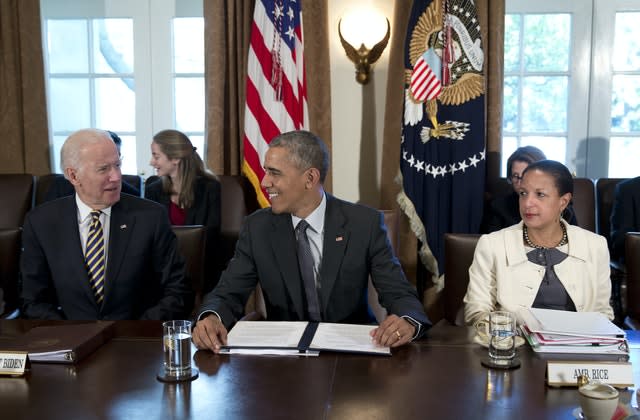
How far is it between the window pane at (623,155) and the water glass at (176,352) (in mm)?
3762

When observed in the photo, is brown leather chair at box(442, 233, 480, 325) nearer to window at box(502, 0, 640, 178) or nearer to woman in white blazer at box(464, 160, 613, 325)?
woman in white blazer at box(464, 160, 613, 325)

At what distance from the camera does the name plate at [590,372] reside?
4.72 feet

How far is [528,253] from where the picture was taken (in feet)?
7.41

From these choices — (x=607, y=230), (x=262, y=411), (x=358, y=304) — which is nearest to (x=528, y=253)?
(x=358, y=304)

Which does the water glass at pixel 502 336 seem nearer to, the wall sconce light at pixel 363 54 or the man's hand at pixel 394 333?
the man's hand at pixel 394 333

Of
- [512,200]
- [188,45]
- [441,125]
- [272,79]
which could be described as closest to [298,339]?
[512,200]

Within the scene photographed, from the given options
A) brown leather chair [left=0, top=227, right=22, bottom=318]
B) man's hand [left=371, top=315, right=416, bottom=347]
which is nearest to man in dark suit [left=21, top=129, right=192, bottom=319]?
brown leather chair [left=0, top=227, right=22, bottom=318]

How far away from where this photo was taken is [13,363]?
1539 mm

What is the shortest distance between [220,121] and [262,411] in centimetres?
335

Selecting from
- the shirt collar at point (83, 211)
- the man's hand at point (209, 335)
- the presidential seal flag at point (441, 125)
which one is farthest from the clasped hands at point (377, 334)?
the presidential seal flag at point (441, 125)

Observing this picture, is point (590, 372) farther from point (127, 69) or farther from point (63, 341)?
point (127, 69)

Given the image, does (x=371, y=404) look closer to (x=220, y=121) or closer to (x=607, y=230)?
(x=607, y=230)

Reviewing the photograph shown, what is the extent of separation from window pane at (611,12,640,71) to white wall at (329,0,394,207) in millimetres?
1524

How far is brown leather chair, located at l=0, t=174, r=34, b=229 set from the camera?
4172 mm
